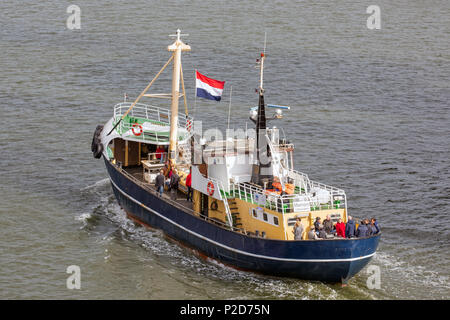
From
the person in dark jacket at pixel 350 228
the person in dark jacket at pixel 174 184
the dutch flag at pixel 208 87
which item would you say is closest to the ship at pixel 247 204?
the person in dark jacket at pixel 174 184

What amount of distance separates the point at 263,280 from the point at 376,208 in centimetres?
1199

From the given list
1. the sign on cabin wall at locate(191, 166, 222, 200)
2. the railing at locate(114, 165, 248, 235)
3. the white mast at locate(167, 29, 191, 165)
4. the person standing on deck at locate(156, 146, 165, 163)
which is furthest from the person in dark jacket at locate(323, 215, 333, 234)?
the person standing on deck at locate(156, 146, 165, 163)

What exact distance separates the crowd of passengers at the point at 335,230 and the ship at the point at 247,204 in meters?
0.40

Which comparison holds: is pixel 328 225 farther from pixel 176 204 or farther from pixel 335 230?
pixel 176 204

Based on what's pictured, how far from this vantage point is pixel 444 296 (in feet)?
121

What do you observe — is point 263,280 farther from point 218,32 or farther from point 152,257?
point 218,32

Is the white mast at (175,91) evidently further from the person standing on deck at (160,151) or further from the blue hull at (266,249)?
the blue hull at (266,249)

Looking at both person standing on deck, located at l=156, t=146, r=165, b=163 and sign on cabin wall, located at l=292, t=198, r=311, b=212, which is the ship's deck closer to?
person standing on deck, located at l=156, t=146, r=165, b=163

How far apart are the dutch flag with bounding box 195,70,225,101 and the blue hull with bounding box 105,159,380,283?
19.7 feet

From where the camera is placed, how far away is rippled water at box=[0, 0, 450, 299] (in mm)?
38812

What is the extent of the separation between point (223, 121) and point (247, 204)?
21.8 meters

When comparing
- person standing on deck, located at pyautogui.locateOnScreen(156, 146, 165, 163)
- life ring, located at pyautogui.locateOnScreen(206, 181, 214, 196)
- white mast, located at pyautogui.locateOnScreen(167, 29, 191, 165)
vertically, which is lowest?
life ring, located at pyautogui.locateOnScreen(206, 181, 214, 196)

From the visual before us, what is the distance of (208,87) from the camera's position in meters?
41.4

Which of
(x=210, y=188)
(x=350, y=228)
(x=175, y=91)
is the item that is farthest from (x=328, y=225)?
(x=175, y=91)
